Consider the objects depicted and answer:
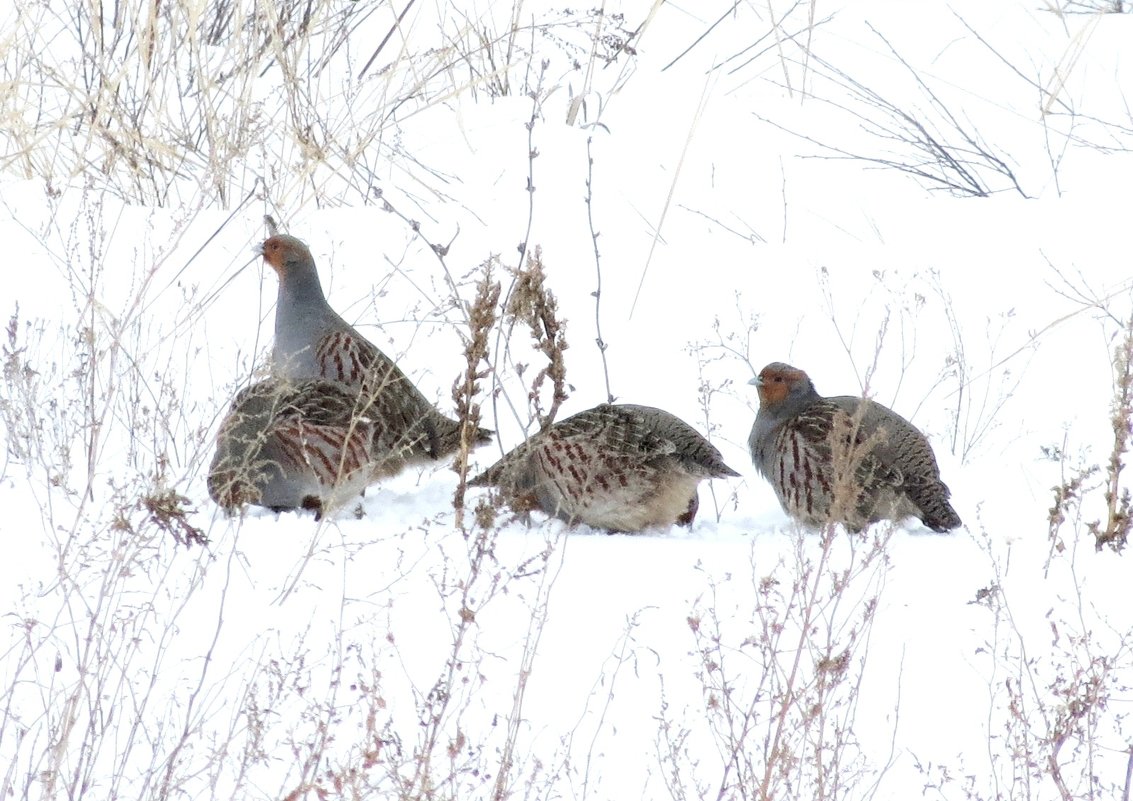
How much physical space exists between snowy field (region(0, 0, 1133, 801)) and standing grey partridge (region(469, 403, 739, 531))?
0.09 meters

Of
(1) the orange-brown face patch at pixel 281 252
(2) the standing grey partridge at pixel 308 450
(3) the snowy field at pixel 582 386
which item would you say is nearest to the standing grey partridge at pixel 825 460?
(3) the snowy field at pixel 582 386

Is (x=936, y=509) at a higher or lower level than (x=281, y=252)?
lower

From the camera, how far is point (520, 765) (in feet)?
A: 9.44

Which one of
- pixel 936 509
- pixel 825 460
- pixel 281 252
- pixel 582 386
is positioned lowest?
pixel 936 509

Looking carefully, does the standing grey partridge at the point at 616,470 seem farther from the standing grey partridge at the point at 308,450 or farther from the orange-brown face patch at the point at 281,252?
the orange-brown face patch at the point at 281,252

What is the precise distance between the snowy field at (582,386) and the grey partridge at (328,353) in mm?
135

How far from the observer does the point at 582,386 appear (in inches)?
235

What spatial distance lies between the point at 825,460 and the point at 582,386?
149 centimetres

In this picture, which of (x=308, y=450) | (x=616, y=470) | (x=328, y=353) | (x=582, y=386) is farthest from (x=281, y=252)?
(x=616, y=470)

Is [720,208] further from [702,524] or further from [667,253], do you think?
[702,524]

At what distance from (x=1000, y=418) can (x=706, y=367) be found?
A: 1.07 metres

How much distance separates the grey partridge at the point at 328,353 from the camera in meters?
4.93

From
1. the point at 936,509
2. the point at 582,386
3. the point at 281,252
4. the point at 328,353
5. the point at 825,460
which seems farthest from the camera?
the point at 582,386

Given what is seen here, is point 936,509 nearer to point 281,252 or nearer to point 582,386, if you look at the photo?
point 582,386
